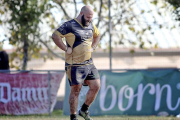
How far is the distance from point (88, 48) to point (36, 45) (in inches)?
290

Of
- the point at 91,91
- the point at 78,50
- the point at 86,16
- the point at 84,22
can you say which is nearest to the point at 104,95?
the point at 91,91

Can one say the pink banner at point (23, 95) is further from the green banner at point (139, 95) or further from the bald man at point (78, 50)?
the bald man at point (78, 50)

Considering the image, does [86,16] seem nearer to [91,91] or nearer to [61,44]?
[61,44]

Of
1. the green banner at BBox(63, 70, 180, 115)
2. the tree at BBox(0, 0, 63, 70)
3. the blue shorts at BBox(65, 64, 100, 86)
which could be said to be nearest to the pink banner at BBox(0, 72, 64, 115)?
the green banner at BBox(63, 70, 180, 115)

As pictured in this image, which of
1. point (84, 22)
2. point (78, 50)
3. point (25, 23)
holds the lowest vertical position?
point (78, 50)

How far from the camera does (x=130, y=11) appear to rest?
13492 mm

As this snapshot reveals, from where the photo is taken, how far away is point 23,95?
9.45 m

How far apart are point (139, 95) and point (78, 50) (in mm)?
3888

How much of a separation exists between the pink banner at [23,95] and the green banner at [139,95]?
69 cm

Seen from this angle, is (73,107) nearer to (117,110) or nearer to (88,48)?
(88,48)

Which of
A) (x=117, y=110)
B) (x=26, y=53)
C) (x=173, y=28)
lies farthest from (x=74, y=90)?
(x=173, y=28)

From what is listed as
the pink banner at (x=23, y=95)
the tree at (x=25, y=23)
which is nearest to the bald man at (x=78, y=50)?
the pink banner at (x=23, y=95)

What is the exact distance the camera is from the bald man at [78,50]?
5.75 metres

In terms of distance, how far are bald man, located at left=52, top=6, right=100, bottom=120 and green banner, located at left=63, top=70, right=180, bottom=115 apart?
3249 mm
